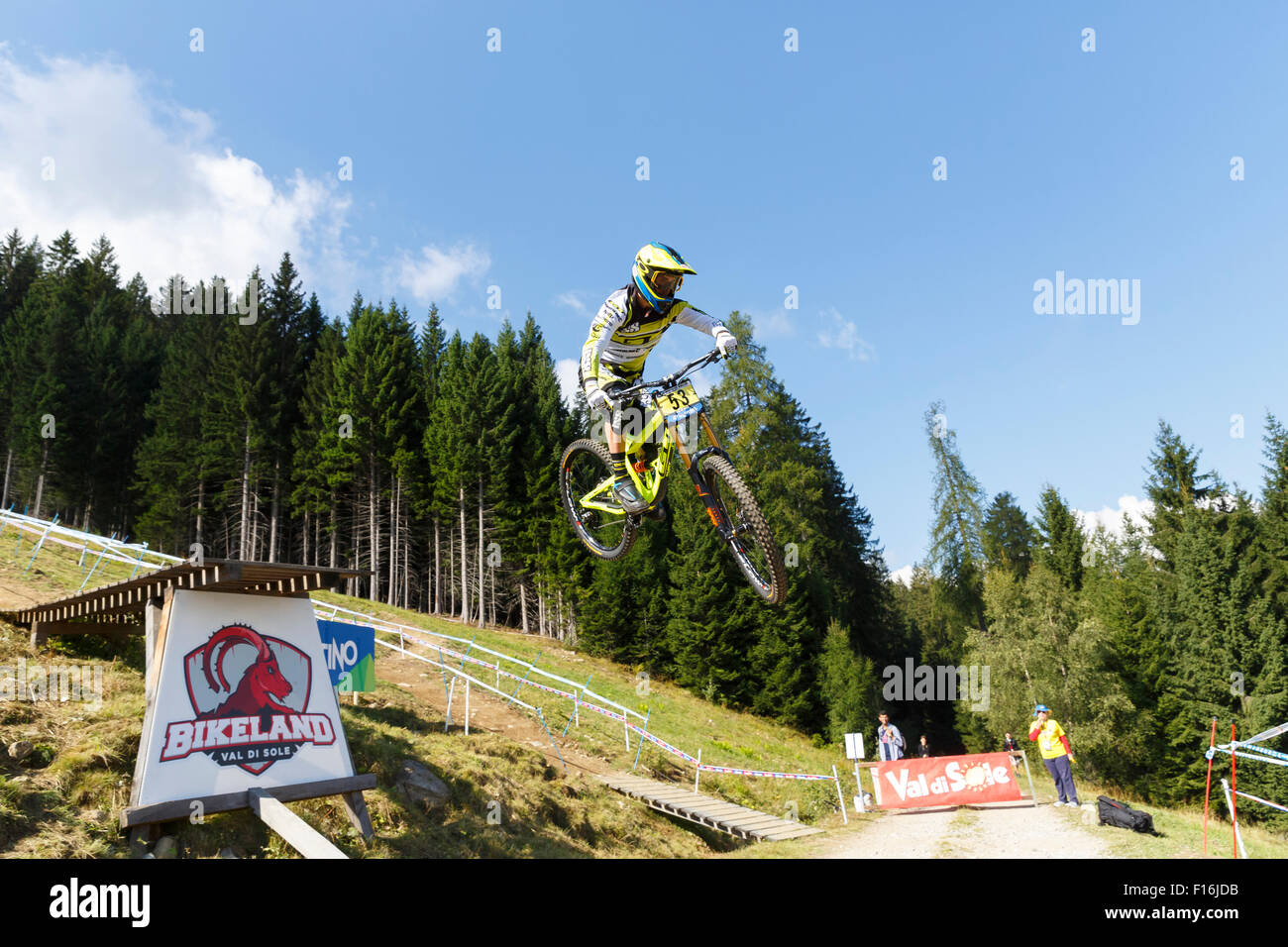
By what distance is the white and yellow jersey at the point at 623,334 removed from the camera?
624 centimetres

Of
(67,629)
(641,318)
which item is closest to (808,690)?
(67,629)

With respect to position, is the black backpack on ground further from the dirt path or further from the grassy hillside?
the grassy hillside

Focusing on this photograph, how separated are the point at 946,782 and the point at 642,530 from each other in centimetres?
1953

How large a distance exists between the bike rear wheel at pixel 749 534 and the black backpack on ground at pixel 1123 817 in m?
11.6

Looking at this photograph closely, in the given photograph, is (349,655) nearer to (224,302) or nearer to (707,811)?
(707,811)

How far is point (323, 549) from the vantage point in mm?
49250

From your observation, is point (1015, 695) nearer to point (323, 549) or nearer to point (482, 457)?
point (482, 457)

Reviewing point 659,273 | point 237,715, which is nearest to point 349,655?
point 237,715

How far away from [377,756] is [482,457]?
30.3m

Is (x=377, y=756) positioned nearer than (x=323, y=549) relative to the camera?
Yes

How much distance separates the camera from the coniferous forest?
34.6 meters

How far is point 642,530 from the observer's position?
35219 millimetres

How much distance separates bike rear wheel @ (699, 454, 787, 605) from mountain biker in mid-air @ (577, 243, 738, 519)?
627 mm
